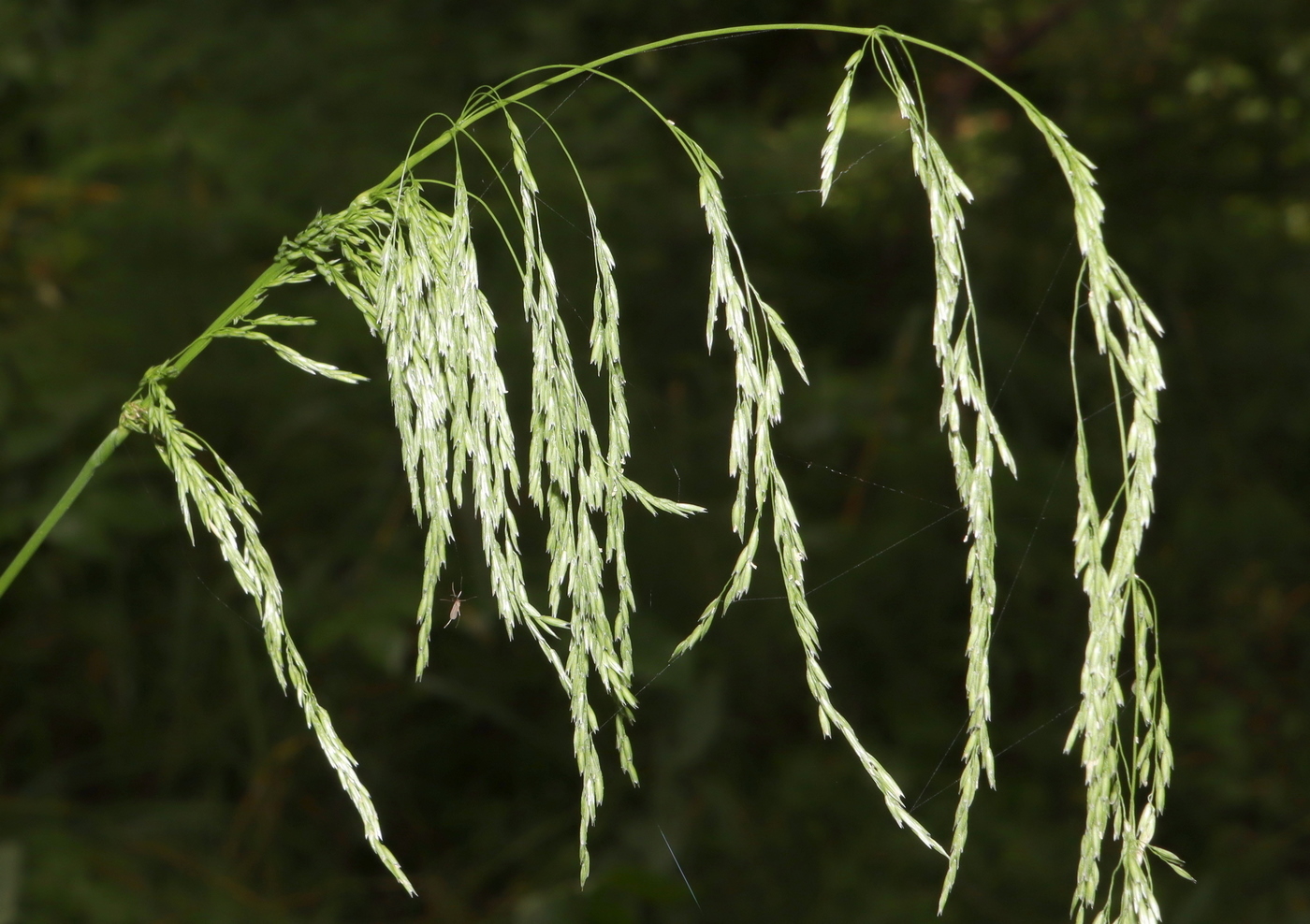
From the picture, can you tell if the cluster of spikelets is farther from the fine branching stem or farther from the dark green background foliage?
the dark green background foliage

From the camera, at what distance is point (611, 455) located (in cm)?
41

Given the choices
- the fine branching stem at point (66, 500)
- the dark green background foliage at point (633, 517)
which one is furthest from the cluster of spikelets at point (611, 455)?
the dark green background foliage at point (633, 517)

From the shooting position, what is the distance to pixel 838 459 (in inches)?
76.9

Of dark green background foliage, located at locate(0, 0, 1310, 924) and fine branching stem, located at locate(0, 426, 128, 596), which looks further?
dark green background foliage, located at locate(0, 0, 1310, 924)

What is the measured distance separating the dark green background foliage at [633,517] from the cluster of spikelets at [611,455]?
34.5 inches

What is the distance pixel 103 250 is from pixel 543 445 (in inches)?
57.2

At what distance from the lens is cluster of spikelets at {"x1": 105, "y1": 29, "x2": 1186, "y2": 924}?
359mm

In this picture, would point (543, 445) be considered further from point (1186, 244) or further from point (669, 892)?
point (1186, 244)

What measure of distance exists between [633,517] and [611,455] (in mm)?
1214

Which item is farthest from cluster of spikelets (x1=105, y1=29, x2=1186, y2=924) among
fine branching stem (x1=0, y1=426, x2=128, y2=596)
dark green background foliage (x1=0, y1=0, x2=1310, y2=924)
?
dark green background foliage (x1=0, y1=0, x2=1310, y2=924)

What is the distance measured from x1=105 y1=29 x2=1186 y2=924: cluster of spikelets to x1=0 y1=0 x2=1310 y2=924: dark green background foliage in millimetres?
875

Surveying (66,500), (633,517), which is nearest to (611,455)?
(66,500)

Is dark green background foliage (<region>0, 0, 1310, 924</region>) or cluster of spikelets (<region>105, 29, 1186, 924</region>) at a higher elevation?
cluster of spikelets (<region>105, 29, 1186, 924</region>)

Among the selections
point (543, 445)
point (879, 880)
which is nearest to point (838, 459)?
point (879, 880)
